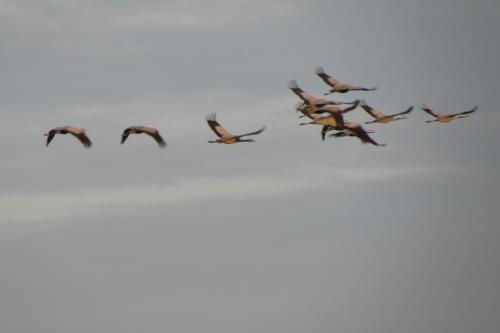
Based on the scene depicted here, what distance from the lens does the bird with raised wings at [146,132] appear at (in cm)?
12838

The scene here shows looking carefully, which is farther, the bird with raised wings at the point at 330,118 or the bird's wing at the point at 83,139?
the bird with raised wings at the point at 330,118

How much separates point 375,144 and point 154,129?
24.0 meters

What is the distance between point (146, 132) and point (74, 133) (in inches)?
298

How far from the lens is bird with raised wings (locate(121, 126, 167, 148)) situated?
128375mm

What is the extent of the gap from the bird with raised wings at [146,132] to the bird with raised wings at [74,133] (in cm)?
371

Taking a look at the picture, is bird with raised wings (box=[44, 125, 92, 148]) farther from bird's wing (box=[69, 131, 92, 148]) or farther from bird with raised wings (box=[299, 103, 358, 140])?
bird with raised wings (box=[299, 103, 358, 140])

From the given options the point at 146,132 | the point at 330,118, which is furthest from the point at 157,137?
the point at 330,118

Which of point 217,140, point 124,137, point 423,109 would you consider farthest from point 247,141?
point 423,109

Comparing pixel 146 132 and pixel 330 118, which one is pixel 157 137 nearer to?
pixel 146 132

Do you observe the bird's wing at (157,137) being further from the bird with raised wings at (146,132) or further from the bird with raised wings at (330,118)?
the bird with raised wings at (330,118)

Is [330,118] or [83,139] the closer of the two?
[83,139]

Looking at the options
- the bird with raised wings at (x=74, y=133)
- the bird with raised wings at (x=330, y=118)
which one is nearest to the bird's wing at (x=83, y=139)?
the bird with raised wings at (x=74, y=133)

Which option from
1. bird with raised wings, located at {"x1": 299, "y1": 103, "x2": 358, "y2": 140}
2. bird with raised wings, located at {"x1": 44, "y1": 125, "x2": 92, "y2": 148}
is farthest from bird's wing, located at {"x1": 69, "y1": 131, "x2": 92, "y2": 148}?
bird with raised wings, located at {"x1": 299, "y1": 103, "x2": 358, "y2": 140}

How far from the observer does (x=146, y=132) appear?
130250 millimetres
